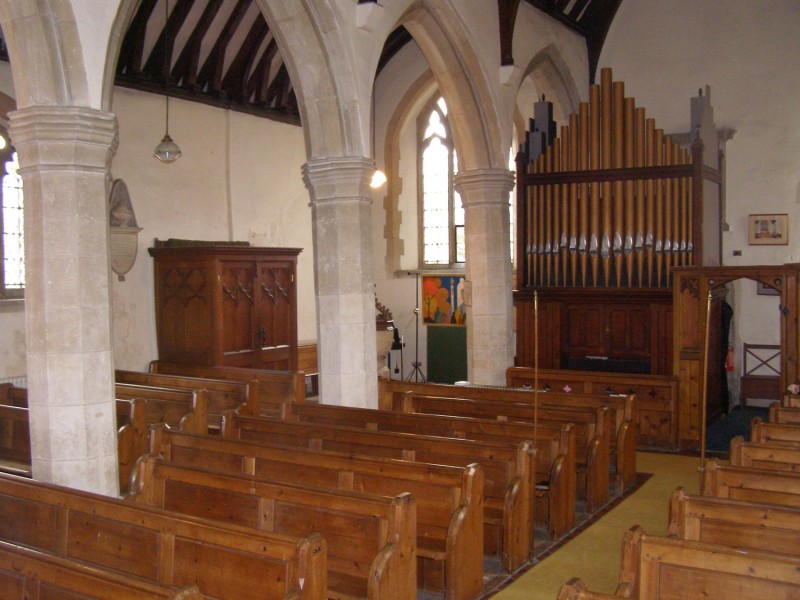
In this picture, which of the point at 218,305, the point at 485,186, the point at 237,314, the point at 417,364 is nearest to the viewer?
the point at 485,186

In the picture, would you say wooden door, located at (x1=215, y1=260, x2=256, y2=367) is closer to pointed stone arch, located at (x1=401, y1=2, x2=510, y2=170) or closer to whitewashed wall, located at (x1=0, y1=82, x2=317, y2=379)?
whitewashed wall, located at (x1=0, y1=82, x2=317, y2=379)

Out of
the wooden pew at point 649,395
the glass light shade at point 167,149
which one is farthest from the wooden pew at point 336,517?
the glass light shade at point 167,149

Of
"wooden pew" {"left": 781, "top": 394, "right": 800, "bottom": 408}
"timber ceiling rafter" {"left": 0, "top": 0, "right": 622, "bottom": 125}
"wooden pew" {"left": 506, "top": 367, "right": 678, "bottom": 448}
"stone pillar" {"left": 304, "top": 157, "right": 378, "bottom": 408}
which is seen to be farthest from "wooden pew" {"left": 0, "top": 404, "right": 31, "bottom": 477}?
"wooden pew" {"left": 781, "top": 394, "right": 800, "bottom": 408}

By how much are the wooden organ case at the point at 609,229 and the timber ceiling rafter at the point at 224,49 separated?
1.45 metres

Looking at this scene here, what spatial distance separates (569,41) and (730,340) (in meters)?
4.82

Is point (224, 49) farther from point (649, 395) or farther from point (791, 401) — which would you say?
point (791, 401)

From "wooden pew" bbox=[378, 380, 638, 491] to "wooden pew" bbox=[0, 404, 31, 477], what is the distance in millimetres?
2968

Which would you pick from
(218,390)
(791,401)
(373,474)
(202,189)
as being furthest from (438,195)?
(373,474)

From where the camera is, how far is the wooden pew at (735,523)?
3459mm

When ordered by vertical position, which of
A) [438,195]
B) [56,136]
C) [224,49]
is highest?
[224,49]

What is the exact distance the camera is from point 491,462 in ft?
16.1

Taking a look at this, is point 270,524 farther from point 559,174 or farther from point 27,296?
point 559,174

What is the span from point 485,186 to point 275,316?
11.0 feet

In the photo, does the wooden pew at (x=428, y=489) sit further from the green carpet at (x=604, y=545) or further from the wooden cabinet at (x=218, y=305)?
the wooden cabinet at (x=218, y=305)
